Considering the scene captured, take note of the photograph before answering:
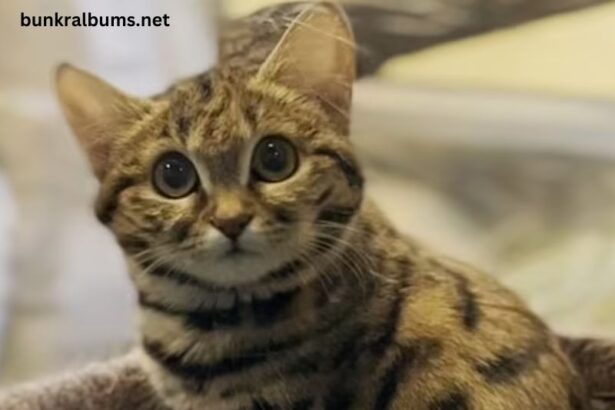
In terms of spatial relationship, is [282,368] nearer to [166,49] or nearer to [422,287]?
[422,287]

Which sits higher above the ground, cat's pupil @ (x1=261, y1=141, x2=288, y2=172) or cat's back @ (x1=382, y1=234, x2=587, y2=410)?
cat's pupil @ (x1=261, y1=141, x2=288, y2=172)

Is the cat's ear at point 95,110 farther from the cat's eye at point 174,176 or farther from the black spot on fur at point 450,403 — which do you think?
the black spot on fur at point 450,403

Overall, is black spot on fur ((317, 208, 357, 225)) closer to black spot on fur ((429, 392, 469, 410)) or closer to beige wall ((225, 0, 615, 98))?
black spot on fur ((429, 392, 469, 410))

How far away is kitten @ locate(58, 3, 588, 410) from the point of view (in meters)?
0.77

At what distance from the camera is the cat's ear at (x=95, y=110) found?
808mm

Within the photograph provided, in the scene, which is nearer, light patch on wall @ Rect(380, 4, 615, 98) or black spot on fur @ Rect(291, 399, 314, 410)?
black spot on fur @ Rect(291, 399, 314, 410)

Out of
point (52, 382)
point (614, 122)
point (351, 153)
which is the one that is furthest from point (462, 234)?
point (52, 382)

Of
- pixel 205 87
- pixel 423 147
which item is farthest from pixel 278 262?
pixel 423 147

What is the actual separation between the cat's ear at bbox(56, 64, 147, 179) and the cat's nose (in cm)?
12

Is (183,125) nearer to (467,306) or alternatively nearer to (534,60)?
(467,306)

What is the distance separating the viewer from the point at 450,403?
788 mm

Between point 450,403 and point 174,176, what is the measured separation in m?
0.24

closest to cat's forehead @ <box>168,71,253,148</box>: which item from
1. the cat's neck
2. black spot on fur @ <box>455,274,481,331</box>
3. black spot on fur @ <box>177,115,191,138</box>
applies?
black spot on fur @ <box>177,115,191,138</box>

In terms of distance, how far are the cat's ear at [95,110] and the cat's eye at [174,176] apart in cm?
5
